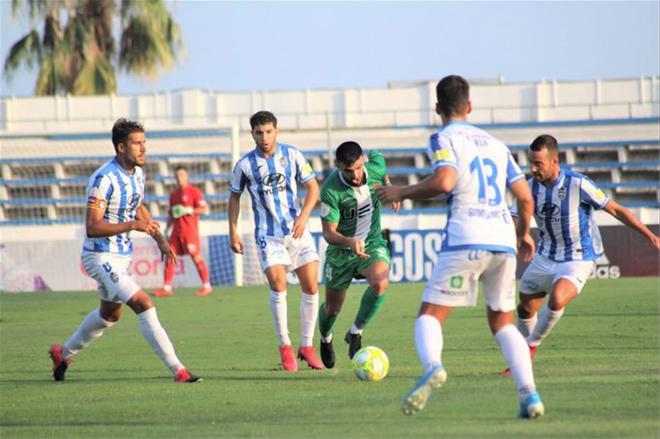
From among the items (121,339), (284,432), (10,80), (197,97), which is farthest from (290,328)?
(10,80)

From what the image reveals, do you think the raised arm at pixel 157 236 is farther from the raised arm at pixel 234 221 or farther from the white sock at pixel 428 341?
the white sock at pixel 428 341

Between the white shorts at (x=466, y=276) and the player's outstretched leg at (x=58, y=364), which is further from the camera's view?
the player's outstretched leg at (x=58, y=364)

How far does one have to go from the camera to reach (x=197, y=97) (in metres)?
38.3

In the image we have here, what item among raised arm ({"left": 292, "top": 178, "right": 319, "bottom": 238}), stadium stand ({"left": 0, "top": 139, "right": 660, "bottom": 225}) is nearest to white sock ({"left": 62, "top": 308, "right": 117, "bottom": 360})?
raised arm ({"left": 292, "top": 178, "right": 319, "bottom": 238})

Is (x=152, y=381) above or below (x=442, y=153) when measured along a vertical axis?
below

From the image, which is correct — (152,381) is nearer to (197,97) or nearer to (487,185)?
(487,185)

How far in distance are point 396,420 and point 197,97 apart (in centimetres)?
3164

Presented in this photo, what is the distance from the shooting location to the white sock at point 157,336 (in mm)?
9641

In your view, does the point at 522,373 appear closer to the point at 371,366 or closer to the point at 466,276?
the point at 466,276

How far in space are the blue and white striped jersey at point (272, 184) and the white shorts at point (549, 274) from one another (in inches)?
83.6

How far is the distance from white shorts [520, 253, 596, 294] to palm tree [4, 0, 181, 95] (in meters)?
32.4

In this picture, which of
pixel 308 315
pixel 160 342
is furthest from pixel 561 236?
pixel 160 342

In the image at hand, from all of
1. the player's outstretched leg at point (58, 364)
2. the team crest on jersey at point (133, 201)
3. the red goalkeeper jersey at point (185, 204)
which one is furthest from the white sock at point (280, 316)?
the red goalkeeper jersey at point (185, 204)

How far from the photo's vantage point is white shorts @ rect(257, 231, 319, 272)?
35.2 ft
